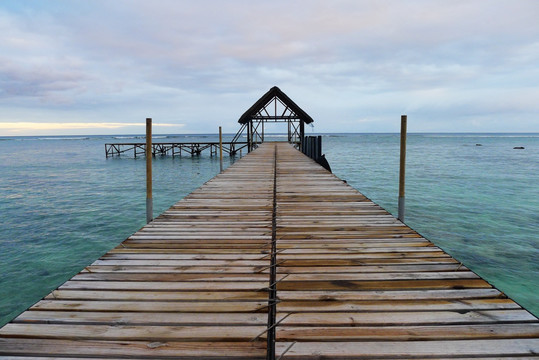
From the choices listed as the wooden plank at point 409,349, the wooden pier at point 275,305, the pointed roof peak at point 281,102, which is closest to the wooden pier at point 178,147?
the pointed roof peak at point 281,102

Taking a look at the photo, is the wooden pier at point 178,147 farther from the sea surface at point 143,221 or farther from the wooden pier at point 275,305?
the wooden pier at point 275,305

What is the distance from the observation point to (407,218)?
13250 millimetres

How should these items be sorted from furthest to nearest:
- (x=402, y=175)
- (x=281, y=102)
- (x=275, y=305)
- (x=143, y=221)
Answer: (x=281, y=102) < (x=143, y=221) < (x=402, y=175) < (x=275, y=305)

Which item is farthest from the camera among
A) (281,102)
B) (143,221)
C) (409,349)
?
(281,102)

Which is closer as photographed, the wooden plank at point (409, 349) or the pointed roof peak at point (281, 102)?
the wooden plank at point (409, 349)

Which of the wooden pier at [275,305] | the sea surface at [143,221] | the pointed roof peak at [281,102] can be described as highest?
the pointed roof peak at [281,102]

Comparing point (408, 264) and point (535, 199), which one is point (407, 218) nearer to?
point (535, 199)

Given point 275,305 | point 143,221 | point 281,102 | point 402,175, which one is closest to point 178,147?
point 281,102

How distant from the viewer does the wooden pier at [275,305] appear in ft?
7.22

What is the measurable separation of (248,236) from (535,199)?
61.1 feet

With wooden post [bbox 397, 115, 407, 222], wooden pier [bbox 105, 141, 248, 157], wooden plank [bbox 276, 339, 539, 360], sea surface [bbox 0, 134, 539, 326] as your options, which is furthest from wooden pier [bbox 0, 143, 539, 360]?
wooden pier [bbox 105, 141, 248, 157]

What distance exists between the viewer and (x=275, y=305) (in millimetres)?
2707

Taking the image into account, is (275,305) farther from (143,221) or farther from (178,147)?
(178,147)

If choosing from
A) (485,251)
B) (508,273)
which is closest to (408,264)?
(508,273)
